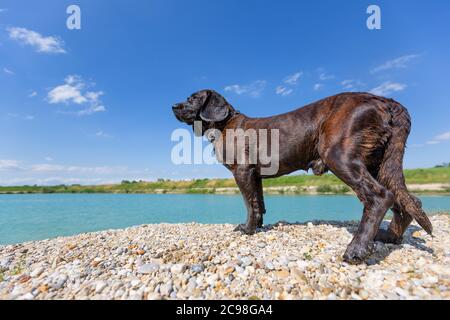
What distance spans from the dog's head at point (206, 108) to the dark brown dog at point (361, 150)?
54.1 inches

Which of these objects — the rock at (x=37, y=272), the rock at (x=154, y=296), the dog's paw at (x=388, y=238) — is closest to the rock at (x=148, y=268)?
the rock at (x=154, y=296)

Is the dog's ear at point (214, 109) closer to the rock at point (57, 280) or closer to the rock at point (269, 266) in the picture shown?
the rock at point (269, 266)

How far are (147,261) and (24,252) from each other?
357 cm

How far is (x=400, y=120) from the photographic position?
3551 millimetres

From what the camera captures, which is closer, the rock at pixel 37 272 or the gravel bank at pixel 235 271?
the gravel bank at pixel 235 271

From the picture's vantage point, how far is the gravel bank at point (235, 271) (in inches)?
107

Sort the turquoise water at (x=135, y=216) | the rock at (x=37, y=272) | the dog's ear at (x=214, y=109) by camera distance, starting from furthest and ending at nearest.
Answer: the turquoise water at (x=135, y=216) → the dog's ear at (x=214, y=109) → the rock at (x=37, y=272)

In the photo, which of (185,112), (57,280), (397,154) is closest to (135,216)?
(185,112)

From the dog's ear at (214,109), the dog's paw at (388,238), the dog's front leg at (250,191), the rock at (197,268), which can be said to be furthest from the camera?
the dog's ear at (214,109)

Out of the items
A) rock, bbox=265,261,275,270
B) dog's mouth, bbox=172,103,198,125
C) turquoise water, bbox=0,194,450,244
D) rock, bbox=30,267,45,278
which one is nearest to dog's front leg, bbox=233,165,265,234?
dog's mouth, bbox=172,103,198,125

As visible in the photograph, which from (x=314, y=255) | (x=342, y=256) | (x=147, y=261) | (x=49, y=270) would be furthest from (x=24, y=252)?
(x=342, y=256)

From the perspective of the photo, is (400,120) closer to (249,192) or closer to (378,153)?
(378,153)

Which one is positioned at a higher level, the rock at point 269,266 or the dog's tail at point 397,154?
the dog's tail at point 397,154

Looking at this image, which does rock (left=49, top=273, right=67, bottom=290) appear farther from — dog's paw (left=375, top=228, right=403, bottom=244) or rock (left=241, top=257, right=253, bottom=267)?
dog's paw (left=375, top=228, right=403, bottom=244)
